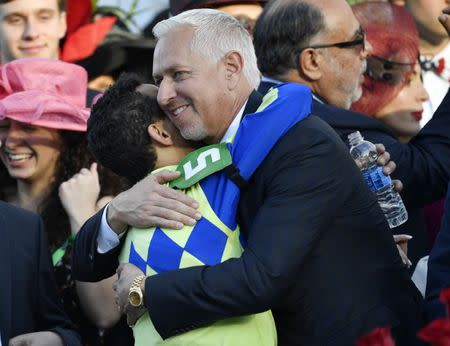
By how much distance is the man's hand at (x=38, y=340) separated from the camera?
4.02 meters

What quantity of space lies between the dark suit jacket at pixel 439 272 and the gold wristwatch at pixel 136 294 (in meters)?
0.86

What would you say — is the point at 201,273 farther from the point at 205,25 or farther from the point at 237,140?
the point at 205,25

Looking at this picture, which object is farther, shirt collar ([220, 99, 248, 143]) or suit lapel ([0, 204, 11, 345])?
suit lapel ([0, 204, 11, 345])

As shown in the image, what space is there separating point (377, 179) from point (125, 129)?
3.23 ft

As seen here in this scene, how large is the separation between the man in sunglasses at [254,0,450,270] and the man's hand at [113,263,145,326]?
1.23 metres

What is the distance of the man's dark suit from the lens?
10.8 feet

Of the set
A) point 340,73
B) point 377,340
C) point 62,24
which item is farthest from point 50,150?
point 377,340

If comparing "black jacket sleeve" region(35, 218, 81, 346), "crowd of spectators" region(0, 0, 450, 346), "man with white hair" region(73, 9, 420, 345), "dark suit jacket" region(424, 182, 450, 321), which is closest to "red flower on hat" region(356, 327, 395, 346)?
"crowd of spectators" region(0, 0, 450, 346)

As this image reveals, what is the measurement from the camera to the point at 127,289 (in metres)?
3.45

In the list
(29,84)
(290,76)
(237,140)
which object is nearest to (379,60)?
(290,76)

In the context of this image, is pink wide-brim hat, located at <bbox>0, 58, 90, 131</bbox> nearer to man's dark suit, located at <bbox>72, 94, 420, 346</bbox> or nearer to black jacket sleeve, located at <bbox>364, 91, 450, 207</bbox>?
black jacket sleeve, located at <bbox>364, 91, 450, 207</bbox>

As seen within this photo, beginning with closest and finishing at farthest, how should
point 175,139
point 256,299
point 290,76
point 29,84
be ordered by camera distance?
point 256,299 → point 175,139 → point 290,76 → point 29,84

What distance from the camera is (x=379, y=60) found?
5461 mm

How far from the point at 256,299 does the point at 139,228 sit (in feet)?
1.76
